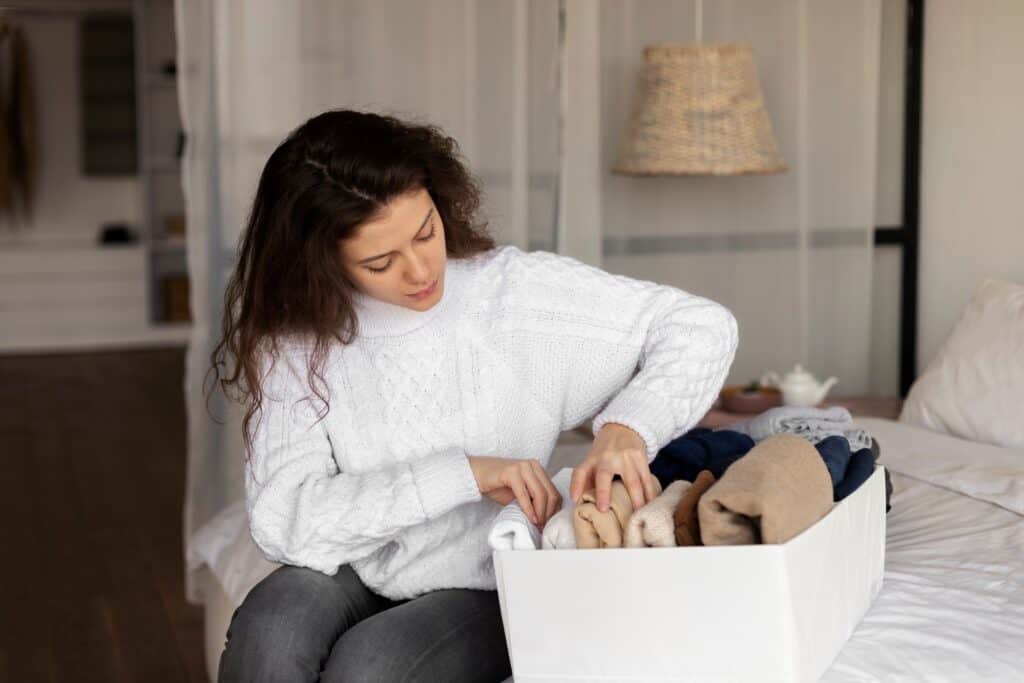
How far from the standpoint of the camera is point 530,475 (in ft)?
5.47

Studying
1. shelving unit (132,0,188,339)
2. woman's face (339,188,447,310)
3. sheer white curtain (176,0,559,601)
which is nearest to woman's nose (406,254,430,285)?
woman's face (339,188,447,310)

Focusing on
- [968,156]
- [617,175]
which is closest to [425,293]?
[617,175]

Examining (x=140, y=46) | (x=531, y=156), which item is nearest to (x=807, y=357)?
(x=531, y=156)

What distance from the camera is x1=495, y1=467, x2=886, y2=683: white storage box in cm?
136

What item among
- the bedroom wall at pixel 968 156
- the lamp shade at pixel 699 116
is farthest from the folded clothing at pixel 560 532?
the bedroom wall at pixel 968 156

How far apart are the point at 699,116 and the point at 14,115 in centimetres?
590

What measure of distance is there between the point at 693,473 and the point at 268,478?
21.9 inches

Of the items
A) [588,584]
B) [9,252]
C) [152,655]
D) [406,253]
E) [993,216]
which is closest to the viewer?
[588,584]

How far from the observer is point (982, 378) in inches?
108

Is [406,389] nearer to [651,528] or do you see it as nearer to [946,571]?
[651,528]

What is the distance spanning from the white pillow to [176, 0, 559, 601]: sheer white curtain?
1034mm

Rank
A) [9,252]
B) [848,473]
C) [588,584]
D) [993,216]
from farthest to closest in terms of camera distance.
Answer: [9,252], [993,216], [848,473], [588,584]

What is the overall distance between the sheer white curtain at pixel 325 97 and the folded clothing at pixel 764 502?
1.81 metres

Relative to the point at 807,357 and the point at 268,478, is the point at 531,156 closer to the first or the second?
A: the point at 807,357
